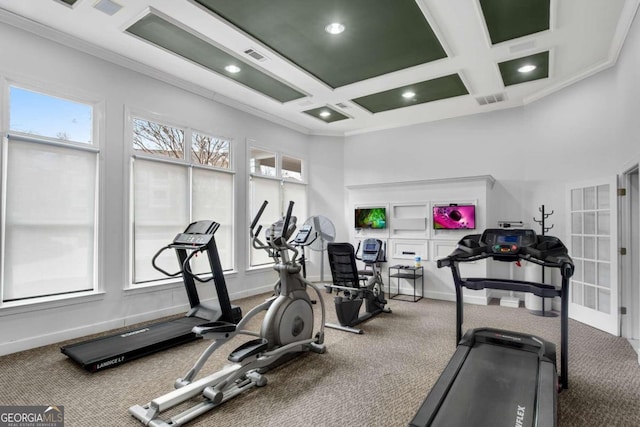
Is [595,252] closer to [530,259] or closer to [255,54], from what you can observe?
[530,259]

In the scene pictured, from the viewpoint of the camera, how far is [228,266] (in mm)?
6121

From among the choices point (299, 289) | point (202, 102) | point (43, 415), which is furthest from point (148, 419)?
point (202, 102)

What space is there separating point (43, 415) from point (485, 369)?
3.49 metres

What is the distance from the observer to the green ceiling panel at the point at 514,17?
11.3ft

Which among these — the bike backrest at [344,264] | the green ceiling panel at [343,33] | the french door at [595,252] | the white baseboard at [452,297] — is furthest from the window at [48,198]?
the french door at [595,252]

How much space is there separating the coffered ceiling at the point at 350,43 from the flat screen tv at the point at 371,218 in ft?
7.47

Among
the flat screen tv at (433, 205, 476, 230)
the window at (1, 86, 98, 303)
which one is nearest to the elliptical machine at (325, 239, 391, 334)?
the flat screen tv at (433, 205, 476, 230)

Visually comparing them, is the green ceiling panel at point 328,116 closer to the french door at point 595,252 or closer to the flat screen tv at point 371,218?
the flat screen tv at point 371,218

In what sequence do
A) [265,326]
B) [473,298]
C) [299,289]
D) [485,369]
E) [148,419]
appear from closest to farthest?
[148,419] < [485,369] < [265,326] < [299,289] < [473,298]

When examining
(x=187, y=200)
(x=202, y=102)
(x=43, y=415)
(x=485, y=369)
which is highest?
(x=202, y=102)

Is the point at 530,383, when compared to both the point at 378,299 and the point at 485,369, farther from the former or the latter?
the point at 378,299

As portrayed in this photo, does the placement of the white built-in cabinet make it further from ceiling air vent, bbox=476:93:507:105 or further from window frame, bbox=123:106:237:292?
window frame, bbox=123:106:237:292

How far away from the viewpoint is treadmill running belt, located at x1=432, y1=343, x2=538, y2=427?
2125mm

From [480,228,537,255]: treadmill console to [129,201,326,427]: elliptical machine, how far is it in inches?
76.2
